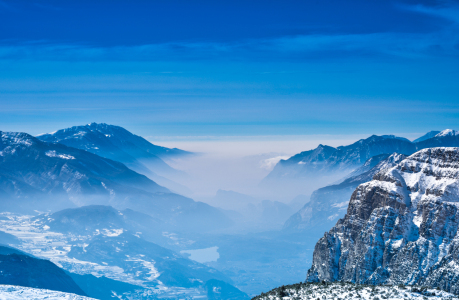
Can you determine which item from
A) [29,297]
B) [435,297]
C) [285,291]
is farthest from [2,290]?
[435,297]

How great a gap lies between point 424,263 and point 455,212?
1907 centimetres

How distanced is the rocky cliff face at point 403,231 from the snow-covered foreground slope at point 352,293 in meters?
39.4

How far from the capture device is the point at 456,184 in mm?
137625

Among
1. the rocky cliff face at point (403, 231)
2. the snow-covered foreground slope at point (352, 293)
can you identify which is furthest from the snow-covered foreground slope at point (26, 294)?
the rocky cliff face at point (403, 231)

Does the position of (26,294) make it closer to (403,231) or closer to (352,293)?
A: (352,293)

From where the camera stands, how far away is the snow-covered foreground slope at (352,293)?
274 feet

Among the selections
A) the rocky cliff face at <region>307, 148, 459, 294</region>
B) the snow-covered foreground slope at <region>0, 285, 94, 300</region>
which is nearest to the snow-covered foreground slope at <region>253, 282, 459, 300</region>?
the rocky cliff face at <region>307, 148, 459, 294</region>

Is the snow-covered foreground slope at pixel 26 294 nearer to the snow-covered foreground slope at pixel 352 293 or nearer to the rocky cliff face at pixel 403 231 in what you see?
the snow-covered foreground slope at pixel 352 293

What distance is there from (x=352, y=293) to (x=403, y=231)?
60.7 metres

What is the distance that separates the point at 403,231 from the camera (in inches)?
5463

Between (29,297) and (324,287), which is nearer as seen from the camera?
(324,287)

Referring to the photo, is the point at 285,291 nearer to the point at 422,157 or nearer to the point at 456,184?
the point at 456,184

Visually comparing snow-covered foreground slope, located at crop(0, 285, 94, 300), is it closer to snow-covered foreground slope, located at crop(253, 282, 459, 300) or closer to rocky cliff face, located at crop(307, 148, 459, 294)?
snow-covered foreground slope, located at crop(253, 282, 459, 300)

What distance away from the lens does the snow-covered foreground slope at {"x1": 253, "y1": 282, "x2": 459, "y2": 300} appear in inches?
3287
